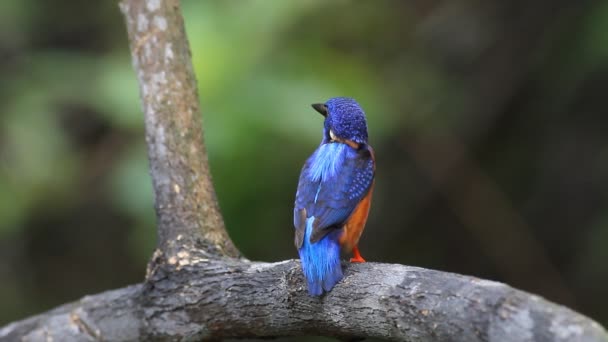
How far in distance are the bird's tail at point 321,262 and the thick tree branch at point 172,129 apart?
41 centimetres

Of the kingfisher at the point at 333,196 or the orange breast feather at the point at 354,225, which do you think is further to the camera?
the orange breast feather at the point at 354,225

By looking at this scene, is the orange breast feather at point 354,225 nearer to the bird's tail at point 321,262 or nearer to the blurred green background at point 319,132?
the bird's tail at point 321,262

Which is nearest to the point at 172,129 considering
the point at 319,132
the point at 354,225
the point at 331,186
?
the point at 331,186

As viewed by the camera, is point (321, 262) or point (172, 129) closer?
point (321, 262)

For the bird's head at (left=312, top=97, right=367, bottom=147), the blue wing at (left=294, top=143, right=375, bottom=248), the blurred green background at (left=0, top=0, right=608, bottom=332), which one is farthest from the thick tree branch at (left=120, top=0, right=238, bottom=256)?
the blurred green background at (left=0, top=0, right=608, bottom=332)

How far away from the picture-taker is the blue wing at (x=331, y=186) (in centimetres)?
326

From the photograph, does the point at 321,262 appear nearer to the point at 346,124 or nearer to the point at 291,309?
the point at 291,309

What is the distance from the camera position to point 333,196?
11.0ft

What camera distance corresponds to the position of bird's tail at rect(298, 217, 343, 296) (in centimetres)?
280

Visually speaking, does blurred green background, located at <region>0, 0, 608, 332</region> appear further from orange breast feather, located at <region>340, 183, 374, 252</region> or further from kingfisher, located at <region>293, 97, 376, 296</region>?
orange breast feather, located at <region>340, 183, 374, 252</region>

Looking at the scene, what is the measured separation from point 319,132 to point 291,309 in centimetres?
234

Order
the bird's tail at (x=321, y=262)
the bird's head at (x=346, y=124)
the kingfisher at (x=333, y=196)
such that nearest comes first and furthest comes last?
the bird's tail at (x=321, y=262), the kingfisher at (x=333, y=196), the bird's head at (x=346, y=124)

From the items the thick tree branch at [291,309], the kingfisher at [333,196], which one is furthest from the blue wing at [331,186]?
the thick tree branch at [291,309]

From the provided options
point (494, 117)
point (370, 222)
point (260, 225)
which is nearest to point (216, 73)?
point (260, 225)
